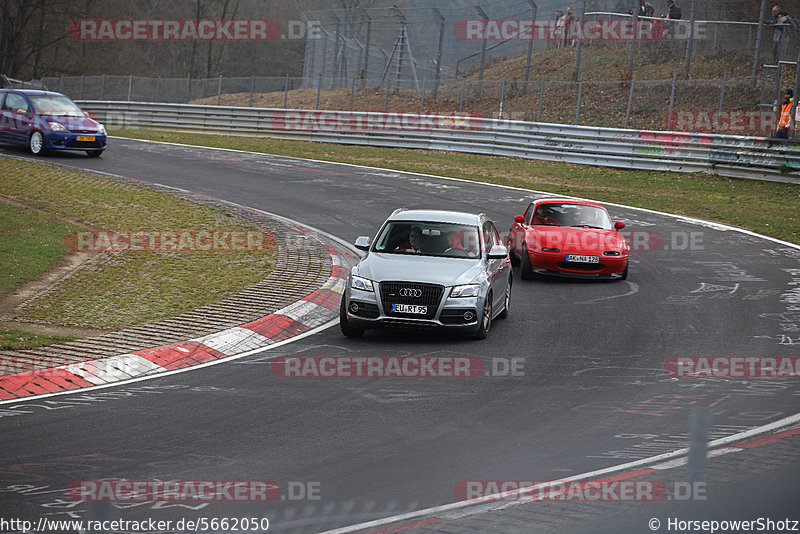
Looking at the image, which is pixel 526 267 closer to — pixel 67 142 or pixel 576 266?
pixel 576 266

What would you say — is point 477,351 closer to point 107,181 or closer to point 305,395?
point 305,395

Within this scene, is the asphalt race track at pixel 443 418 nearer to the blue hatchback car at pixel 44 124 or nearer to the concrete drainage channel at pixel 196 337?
the concrete drainage channel at pixel 196 337

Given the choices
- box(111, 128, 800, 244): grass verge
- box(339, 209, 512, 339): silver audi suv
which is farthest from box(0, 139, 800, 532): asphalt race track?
box(111, 128, 800, 244): grass verge

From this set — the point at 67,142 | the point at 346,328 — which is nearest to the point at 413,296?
the point at 346,328

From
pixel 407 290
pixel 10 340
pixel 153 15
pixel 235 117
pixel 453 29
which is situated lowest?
pixel 10 340

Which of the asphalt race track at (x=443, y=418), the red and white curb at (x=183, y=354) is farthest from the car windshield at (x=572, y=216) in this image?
the red and white curb at (x=183, y=354)

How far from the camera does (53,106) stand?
2823cm

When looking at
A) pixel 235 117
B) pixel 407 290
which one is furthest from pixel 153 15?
pixel 407 290

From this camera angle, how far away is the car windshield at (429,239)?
504 inches

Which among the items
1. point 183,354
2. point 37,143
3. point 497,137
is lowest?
point 183,354

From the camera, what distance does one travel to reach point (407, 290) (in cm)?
1171

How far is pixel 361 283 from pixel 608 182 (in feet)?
60.3

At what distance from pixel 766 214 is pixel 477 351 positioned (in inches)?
588

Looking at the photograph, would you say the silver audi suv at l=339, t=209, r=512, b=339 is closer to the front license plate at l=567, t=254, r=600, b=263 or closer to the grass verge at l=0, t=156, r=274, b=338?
the grass verge at l=0, t=156, r=274, b=338
